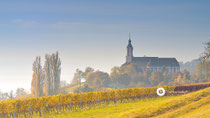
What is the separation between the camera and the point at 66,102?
4562cm

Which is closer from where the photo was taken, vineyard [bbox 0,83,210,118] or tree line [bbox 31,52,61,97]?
vineyard [bbox 0,83,210,118]

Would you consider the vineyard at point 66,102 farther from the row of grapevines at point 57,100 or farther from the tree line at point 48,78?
the tree line at point 48,78

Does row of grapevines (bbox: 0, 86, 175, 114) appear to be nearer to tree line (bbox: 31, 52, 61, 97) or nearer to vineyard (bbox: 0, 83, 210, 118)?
vineyard (bbox: 0, 83, 210, 118)

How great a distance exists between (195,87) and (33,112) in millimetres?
41814

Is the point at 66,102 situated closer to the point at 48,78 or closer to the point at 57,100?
the point at 57,100

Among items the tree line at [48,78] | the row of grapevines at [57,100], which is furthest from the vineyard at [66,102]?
the tree line at [48,78]

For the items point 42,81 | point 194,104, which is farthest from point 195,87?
point 42,81

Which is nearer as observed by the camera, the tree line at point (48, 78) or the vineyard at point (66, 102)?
the vineyard at point (66, 102)

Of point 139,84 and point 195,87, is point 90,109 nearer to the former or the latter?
point 195,87

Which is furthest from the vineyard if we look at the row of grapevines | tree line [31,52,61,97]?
tree line [31,52,61,97]

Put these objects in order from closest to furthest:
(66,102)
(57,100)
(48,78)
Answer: (57,100), (66,102), (48,78)

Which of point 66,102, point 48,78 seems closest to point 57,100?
point 66,102

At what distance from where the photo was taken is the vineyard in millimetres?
40312

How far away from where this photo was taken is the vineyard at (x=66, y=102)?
4031 centimetres
